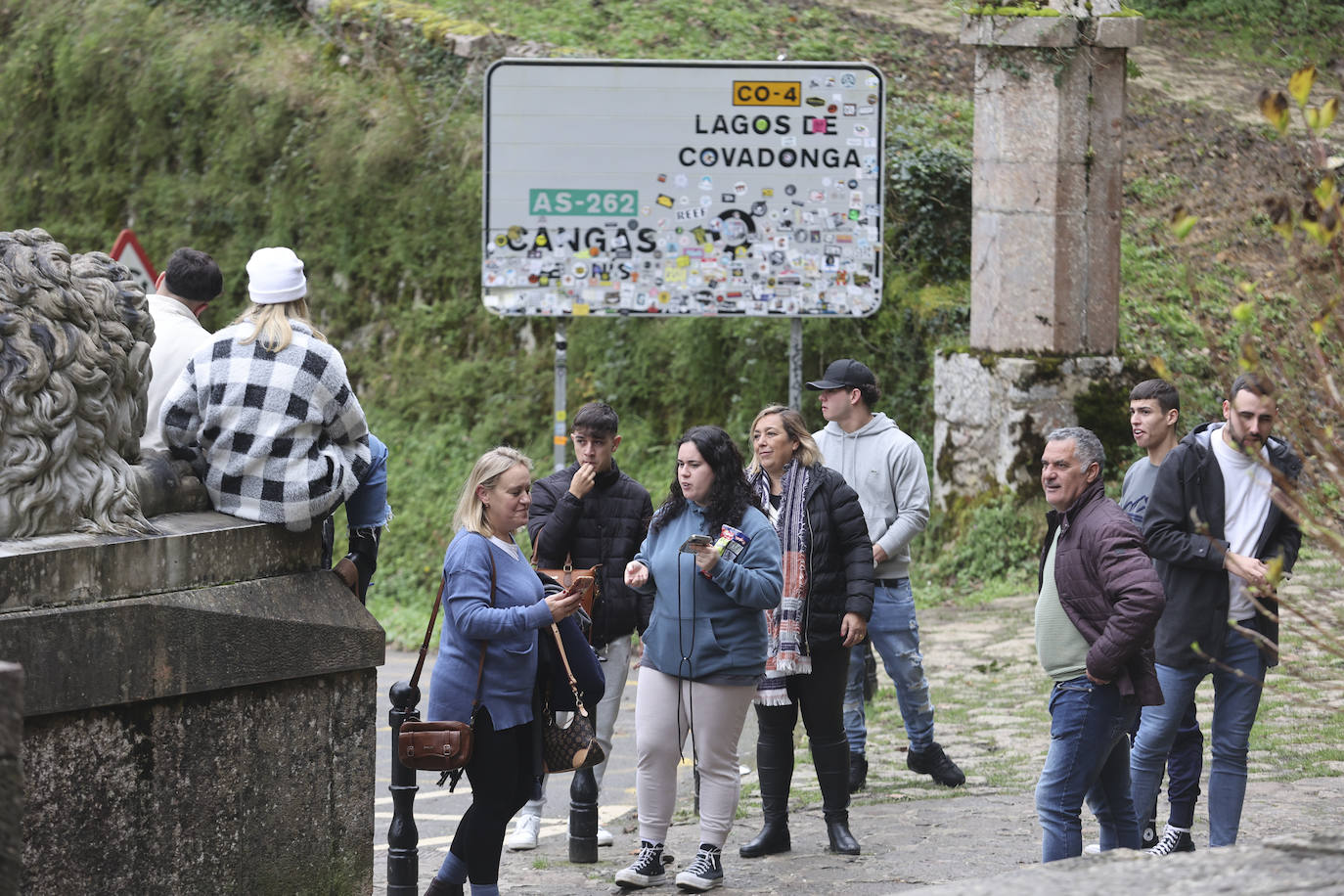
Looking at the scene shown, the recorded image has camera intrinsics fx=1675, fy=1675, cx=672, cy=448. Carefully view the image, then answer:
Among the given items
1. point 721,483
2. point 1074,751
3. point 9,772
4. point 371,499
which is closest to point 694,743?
point 721,483

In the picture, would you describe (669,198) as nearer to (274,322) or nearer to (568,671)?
(568,671)

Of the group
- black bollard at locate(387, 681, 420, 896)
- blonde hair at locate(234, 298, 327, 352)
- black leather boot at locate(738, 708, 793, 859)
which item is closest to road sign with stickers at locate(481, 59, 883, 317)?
black leather boot at locate(738, 708, 793, 859)

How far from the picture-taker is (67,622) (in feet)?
15.0

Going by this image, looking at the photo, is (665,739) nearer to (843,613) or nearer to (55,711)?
Answer: (843,613)

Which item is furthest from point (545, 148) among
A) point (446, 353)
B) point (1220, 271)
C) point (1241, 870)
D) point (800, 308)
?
point (1241, 870)

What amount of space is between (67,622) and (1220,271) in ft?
40.7

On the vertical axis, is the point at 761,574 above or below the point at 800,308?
below

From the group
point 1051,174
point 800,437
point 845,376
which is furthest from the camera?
point 1051,174

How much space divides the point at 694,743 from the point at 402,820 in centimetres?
130

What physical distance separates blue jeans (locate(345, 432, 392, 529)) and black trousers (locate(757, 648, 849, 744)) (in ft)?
6.40

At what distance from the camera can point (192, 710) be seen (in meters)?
4.95

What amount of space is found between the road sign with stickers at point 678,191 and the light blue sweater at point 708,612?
206 inches

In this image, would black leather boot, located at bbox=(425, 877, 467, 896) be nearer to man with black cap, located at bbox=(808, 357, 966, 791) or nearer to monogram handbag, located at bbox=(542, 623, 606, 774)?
monogram handbag, located at bbox=(542, 623, 606, 774)

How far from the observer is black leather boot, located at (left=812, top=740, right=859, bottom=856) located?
675cm
